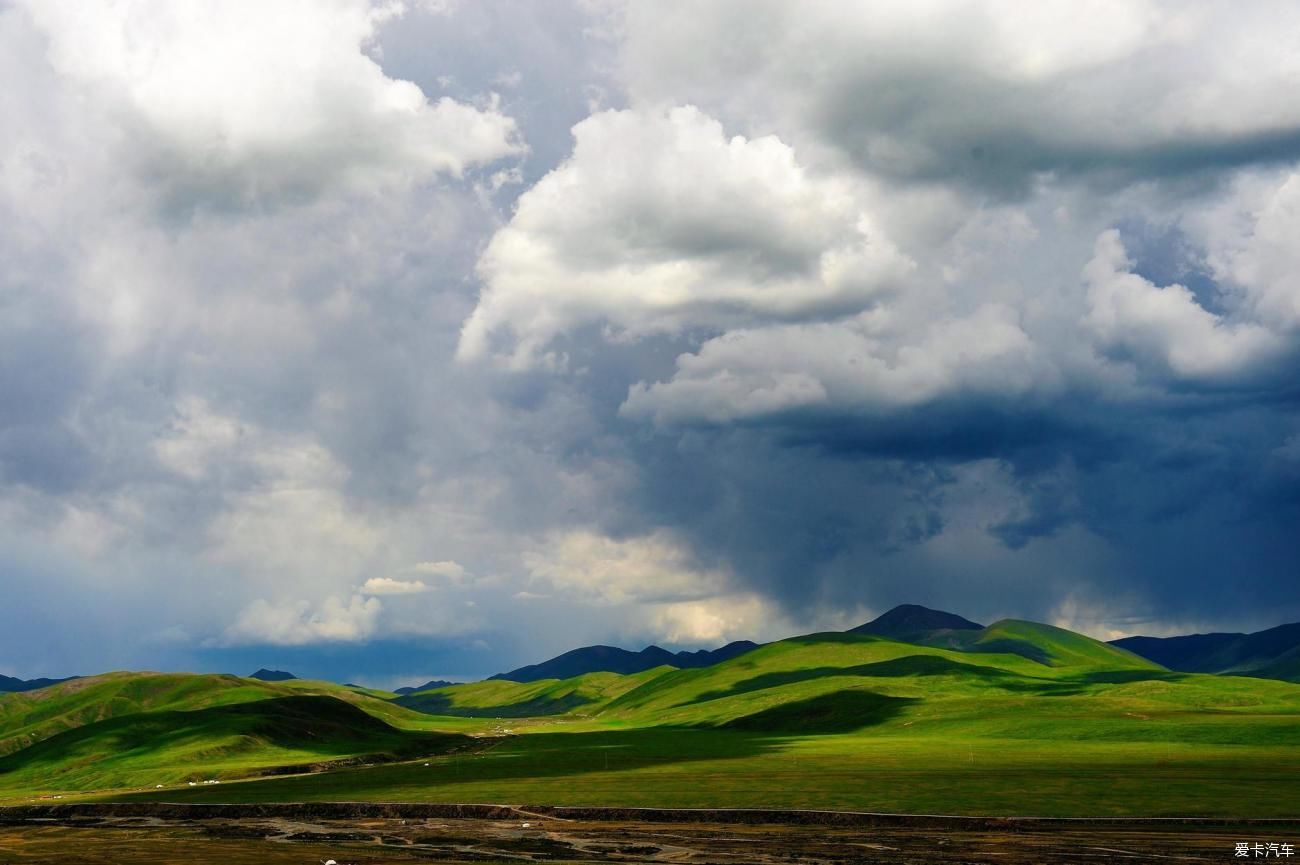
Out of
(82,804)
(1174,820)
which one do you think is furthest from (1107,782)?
(82,804)

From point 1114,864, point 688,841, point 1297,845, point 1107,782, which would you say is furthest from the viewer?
point 1107,782

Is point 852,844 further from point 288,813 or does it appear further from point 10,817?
point 10,817

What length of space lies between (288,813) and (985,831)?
78.8m

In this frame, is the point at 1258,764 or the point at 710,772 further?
the point at 710,772

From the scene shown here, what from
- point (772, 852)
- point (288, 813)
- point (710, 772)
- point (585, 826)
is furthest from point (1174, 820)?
point (288, 813)

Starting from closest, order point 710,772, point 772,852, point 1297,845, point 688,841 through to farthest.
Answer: point 1297,845, point 772,852, point 688,841, point 710,772

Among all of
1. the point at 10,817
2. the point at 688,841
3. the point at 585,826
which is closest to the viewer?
the point at 688,841

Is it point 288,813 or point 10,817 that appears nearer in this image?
point 288,813

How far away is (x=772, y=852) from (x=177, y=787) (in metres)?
121

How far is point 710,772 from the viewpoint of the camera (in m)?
166

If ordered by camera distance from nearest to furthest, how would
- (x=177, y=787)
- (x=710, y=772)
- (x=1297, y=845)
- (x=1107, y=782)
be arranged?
1. (x=1297, y=845)
2. (x=1107, y=782)
3. (x=710, y=772)
4. (x=177, y=787)

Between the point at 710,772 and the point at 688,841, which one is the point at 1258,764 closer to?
the point at 710,772

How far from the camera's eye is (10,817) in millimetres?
147375

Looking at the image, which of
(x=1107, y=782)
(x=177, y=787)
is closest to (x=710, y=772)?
(x=1107, y=782)
